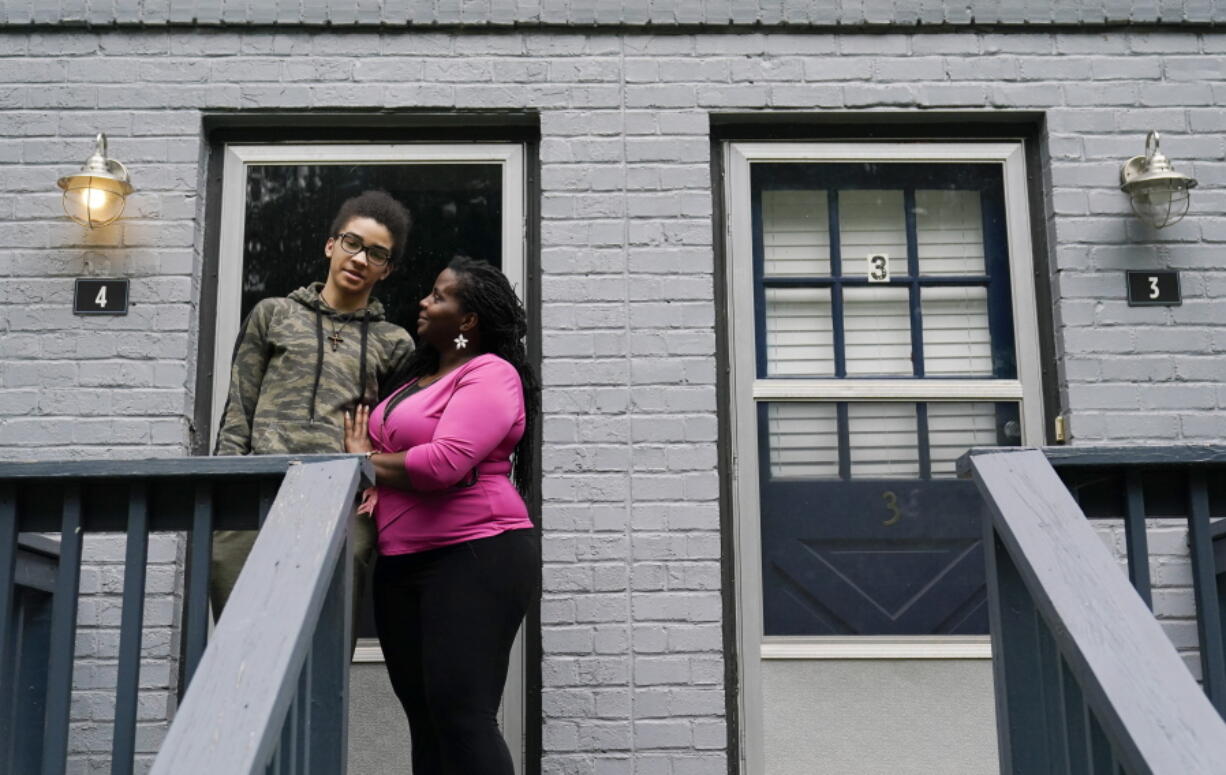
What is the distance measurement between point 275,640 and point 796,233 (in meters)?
2.87

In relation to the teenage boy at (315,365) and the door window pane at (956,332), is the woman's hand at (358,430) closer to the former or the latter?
the teenage boy at (315,365)

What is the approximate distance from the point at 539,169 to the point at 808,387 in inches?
45.0

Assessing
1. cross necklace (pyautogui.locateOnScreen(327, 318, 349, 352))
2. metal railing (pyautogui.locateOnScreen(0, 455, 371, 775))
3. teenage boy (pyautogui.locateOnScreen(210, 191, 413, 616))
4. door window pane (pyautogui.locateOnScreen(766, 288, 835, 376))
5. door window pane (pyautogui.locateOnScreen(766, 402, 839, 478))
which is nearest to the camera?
metal railing (pyautogui.locateOnScreen(0, 455, 371, 775))

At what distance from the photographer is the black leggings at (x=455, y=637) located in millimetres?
2855

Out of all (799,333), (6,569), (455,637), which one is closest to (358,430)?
(455,637)

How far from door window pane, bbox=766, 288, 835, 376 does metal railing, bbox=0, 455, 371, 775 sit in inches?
85.0

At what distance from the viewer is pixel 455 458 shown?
9.60 ft

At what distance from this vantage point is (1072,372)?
406 cm

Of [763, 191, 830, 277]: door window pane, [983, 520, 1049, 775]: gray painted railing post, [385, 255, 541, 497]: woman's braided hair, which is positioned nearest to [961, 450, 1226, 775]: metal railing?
[983, 520, 1049, 775]: gray painted railing post

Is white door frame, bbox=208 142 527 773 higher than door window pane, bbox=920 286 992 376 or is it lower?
higher

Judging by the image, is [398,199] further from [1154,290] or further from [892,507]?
[1154,290]

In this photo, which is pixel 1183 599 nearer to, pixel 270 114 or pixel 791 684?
pixel 791 684

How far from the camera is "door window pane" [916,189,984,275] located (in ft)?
14.2

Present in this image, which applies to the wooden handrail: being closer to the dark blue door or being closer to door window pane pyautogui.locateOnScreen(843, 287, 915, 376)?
the dark blue door
